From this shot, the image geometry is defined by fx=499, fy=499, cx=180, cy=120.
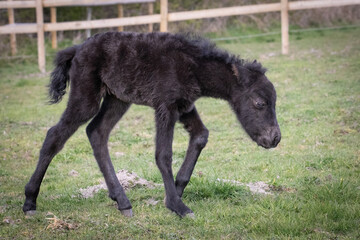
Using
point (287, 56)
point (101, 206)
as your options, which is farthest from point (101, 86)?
point (287, 56)

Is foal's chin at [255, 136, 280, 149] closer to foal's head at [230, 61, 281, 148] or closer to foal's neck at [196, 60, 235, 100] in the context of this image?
foal's head at [230, 61, 281, 148]

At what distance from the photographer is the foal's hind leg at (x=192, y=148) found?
5.42 meters

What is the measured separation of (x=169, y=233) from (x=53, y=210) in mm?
1498

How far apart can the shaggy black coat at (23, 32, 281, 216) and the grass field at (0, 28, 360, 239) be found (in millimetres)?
343

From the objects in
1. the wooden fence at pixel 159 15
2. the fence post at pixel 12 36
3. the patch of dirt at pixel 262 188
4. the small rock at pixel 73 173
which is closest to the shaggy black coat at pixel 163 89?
the patch of dirt at pixel 262 188

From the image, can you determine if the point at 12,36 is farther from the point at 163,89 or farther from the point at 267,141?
the point at 267,141

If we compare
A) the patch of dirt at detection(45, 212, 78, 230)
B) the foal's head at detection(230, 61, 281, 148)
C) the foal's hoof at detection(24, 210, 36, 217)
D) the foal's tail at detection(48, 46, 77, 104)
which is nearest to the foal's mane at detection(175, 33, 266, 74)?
the foal's head at detection(230, 61, 281, 148)

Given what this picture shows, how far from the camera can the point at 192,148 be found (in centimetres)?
546

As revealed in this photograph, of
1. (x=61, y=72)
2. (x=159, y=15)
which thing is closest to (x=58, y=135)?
(x=61, y=72)

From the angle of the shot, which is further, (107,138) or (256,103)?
(107,138)

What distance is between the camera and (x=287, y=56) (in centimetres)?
1434

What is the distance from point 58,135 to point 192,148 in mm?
1442

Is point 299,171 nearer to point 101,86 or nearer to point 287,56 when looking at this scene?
point 101,86

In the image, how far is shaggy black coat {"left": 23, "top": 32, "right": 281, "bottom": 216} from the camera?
514 centimetres
